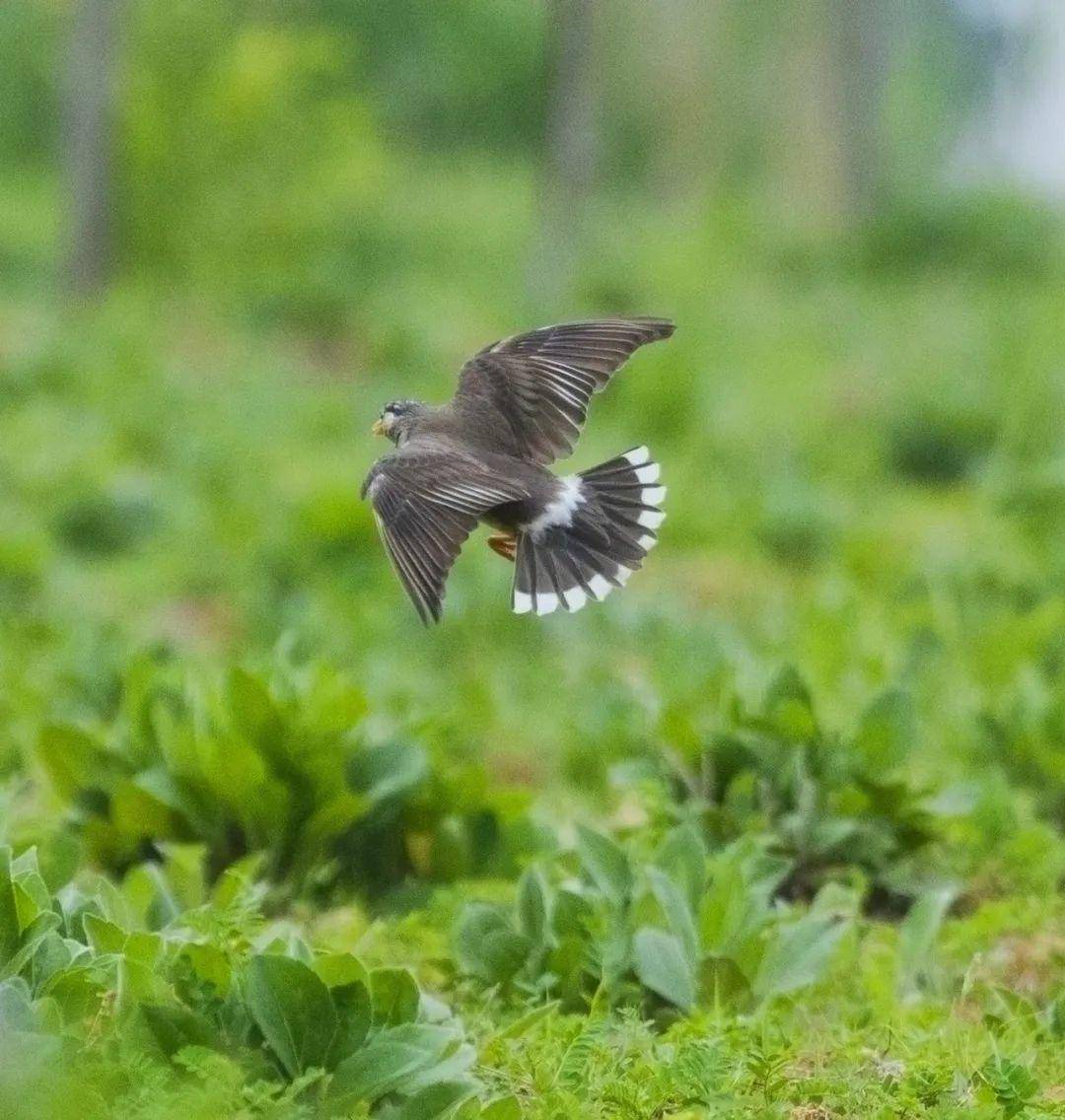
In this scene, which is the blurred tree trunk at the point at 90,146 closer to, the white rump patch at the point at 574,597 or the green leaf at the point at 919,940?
the white rump patch at the point at 574,597

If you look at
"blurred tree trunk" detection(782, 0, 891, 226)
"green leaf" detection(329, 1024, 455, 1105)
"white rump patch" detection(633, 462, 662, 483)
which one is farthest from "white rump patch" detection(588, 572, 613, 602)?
"blurred tree trunk" detection(782, 0, 891, 226)

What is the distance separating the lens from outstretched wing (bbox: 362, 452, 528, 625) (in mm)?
3334

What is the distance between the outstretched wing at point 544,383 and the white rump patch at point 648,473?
197 mm

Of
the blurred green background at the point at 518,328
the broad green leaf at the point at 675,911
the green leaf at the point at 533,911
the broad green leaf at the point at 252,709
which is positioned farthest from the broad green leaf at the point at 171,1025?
the blurred green background at the point at 518,328

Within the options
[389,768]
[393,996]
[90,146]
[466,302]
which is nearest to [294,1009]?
[393,996]

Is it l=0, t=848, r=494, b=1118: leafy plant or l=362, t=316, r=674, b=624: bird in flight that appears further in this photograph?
l=362, t=316, r=674, b=624: bird in flight

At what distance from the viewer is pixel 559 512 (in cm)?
385

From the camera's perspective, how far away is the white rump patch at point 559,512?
383cm

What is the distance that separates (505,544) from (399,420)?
0.39m

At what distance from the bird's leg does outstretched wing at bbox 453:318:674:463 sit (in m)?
0.20

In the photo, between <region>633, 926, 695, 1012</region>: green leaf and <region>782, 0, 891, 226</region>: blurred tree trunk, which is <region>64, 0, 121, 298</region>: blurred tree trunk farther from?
<region>633, 926, 695, 1012</region>: green leaf

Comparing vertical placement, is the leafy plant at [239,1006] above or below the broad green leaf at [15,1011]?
below

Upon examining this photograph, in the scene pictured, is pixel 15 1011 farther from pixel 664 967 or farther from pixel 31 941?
pixel 664 967

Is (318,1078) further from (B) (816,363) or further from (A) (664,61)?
(A) (664,61)
